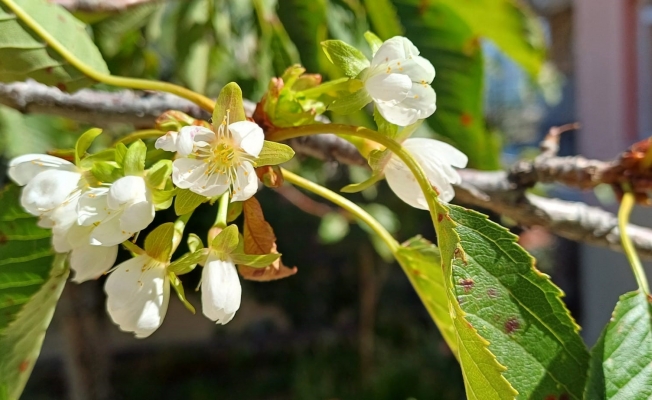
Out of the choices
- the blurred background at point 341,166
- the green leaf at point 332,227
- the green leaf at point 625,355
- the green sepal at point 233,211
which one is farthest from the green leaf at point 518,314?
the green leaf at point 332,227

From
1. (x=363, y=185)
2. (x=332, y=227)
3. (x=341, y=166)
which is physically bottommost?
(x=332, y=227)

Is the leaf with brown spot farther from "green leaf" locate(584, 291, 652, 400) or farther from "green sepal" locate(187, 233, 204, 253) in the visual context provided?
"green leaf" locate(584, 291, 652, 400)

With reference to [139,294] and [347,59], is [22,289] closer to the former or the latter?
[139,294]

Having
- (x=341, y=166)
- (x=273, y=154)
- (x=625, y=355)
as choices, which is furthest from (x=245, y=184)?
(x=341, y=166)

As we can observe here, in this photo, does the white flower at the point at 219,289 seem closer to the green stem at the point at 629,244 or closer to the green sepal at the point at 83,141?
the green sepal at the point at 83,141

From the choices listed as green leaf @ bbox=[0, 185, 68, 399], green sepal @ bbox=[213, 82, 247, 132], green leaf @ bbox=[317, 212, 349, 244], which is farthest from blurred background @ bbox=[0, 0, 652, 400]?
green sepal @ bbox=[213, 82, 247, 132]

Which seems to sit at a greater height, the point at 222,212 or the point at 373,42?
the point at 373,42

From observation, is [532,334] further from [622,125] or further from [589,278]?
[589,278]
